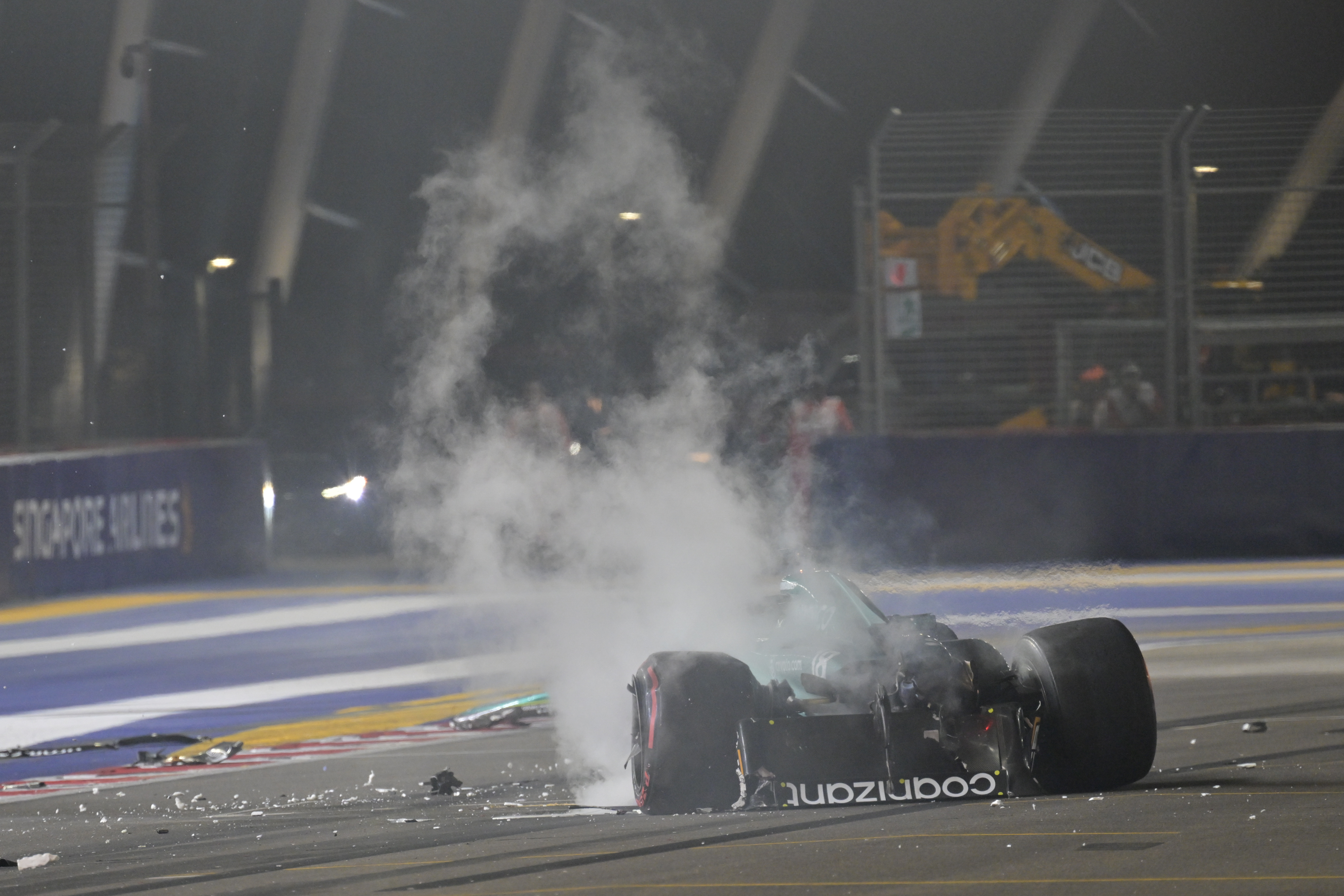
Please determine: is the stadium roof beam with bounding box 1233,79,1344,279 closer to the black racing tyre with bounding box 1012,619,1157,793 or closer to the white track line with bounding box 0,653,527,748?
the white track line with bounding box 0,653,527,748

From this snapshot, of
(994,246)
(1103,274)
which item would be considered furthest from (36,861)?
(1103,274)

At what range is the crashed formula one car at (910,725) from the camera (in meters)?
5.67

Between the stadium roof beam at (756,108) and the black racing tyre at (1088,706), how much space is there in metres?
17.8

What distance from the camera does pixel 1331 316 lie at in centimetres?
1669

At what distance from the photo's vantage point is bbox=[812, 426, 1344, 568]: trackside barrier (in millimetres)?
16281

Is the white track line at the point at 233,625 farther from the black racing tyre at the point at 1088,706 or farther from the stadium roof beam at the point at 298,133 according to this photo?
the stadium roof beam at the point at 298,133

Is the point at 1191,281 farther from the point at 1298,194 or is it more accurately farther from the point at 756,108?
the point at 756,108

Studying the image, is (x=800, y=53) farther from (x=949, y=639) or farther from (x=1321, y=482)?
(x=949, y=639)

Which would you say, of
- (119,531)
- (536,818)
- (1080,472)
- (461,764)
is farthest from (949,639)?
(119,531)

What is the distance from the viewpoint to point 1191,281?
54.2 ft

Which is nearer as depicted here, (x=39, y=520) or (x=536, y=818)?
(x=536, y=818)

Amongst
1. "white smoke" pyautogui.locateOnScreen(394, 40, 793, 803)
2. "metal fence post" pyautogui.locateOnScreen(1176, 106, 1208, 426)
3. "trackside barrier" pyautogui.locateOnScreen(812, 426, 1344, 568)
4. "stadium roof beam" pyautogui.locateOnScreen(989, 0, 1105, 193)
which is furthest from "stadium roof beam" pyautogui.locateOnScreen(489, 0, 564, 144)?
"white smoke" pyautogui.locateOnScreen(394, 40, 793, 803)

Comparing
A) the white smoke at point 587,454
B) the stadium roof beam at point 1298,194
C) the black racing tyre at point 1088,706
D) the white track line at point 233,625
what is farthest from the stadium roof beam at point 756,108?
the black racing tyre at point 1088,706

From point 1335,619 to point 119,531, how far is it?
10.8 meters
